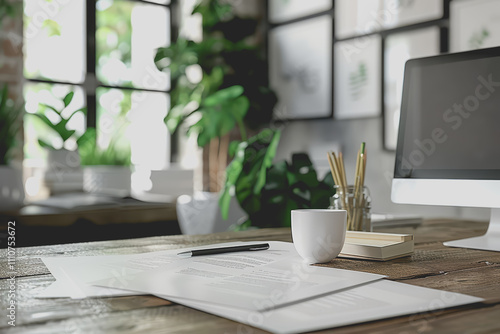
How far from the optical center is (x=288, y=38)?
3967mm

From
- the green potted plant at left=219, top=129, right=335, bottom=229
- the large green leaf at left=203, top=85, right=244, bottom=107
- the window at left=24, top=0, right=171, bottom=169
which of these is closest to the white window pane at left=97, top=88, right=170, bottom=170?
the window at left=24, top=0, right=171, bottom=169

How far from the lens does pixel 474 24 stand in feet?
9.43

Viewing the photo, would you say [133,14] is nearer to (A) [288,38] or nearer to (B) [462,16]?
(A) [288,38]

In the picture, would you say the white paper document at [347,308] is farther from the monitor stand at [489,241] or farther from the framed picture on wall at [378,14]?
the framed picture on wall at [378,14]

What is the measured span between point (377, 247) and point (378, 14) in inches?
109

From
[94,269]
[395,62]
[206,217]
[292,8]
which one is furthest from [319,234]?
[292,8]

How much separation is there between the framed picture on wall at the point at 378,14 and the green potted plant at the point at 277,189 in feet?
5.65

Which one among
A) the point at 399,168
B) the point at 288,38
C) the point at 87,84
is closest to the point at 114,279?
the point at 399,168

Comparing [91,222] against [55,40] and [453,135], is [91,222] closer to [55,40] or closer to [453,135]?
[453,135]

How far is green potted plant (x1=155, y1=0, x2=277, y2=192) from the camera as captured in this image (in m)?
3.55

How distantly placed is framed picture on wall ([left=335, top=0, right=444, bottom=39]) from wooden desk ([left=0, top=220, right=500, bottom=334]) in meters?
2.46

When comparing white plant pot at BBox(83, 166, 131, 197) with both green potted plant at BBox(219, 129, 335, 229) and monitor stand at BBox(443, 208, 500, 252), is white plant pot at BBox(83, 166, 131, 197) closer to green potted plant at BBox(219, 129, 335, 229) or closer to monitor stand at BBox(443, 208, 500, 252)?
green potted plant at BBox(219, 129, 335, 229)

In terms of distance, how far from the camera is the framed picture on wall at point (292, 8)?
370 cm

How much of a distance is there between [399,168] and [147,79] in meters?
3.05
